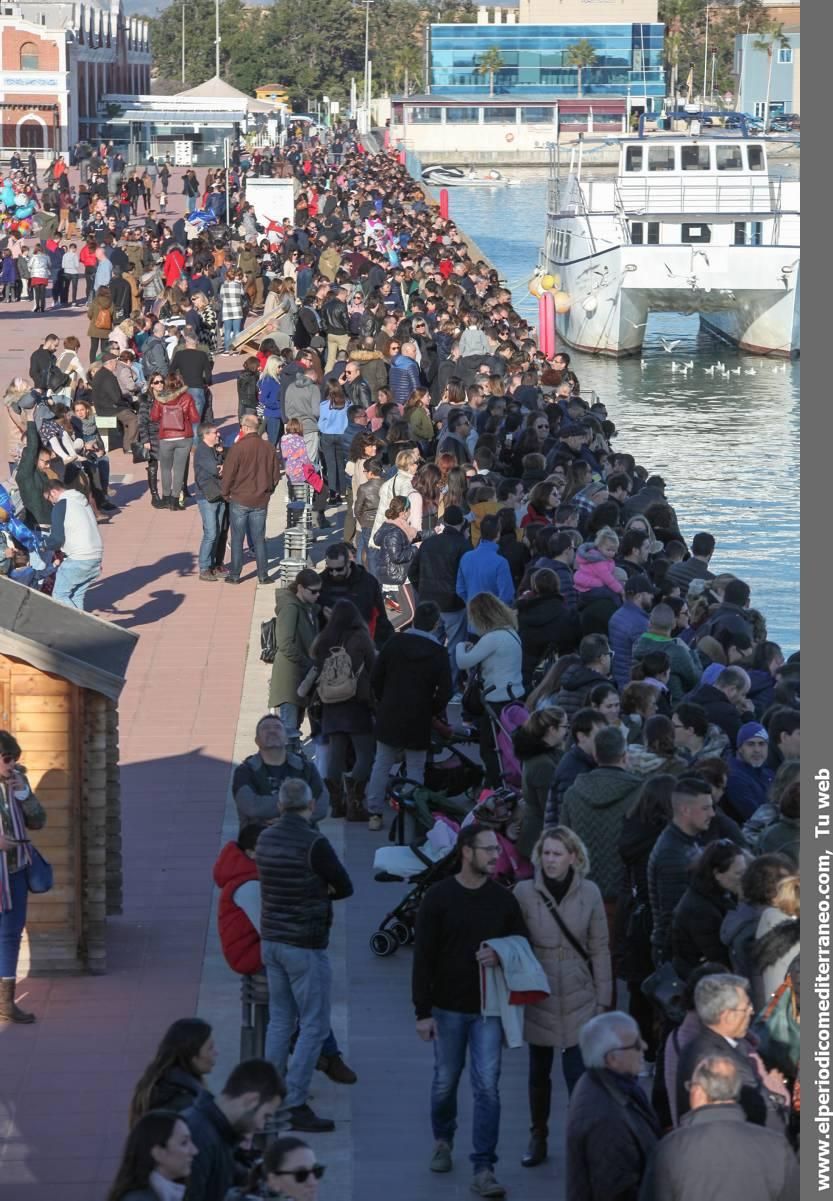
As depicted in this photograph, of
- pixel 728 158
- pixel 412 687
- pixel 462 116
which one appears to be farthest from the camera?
pixel 462 116

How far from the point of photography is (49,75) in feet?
264

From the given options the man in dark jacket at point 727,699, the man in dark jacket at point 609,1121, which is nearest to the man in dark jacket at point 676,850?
the man in dark jacket at point 609,1121

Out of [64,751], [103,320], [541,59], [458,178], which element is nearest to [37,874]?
[64,751]

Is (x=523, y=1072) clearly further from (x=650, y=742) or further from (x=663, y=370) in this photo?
(x=663, y=370)

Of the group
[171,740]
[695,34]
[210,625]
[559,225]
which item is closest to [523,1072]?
[171,740]

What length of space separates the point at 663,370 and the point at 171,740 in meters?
31.2

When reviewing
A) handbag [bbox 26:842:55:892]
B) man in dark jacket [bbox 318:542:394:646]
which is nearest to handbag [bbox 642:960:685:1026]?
handbag [bbox 26:842:55:892]

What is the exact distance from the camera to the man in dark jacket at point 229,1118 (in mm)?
5684

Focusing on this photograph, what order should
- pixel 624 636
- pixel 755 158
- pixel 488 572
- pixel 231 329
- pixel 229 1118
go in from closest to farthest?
pixel 229 1118 < pixel 624 636 < pixel 488 572 < pixel 231 329 < pixel 755 158

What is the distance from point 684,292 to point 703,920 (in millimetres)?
34841

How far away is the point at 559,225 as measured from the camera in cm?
4619

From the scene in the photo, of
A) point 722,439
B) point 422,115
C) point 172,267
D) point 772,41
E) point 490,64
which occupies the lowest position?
point 722,439

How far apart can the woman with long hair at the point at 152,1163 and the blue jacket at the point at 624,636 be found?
638 cm

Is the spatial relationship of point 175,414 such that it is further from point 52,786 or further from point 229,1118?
point 229,1118
